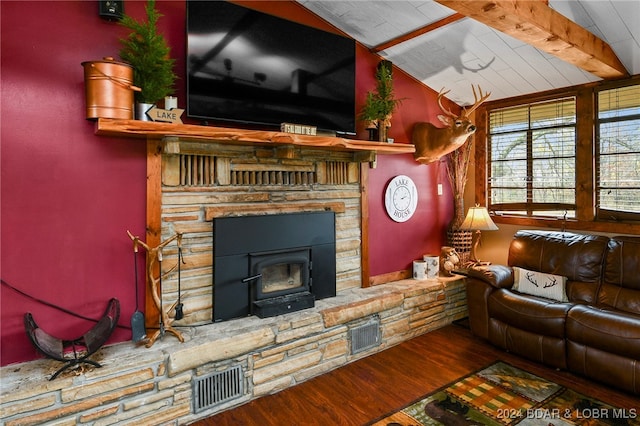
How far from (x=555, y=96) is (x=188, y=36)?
3.57m

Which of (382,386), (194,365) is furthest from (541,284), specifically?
(194,365)

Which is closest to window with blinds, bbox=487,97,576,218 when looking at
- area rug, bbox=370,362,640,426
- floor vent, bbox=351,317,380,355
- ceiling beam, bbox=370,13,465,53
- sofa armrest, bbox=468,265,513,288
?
sofa armrest, bbox=468,265,513,288

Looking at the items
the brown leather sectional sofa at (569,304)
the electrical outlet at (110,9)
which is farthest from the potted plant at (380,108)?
the electrical outlet at (110,9)

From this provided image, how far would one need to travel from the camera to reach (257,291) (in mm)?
3018

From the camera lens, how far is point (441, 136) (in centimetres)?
405

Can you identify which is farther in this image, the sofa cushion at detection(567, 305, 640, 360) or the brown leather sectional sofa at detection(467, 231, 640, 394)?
the brown leather sectional sofa at detection(467, 231, 640, 394)

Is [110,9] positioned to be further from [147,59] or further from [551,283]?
[551,283]

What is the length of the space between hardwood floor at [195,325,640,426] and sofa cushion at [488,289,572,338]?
0.32 m

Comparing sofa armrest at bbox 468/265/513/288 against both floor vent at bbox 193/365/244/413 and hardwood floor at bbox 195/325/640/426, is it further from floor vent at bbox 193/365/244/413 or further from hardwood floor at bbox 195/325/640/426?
floor vent at bbox 193/365/244/413

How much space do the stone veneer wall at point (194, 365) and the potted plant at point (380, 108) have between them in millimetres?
1530

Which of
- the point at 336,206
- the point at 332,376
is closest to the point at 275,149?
the point at 336,206

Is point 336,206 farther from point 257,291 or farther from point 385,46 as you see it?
point 385,46

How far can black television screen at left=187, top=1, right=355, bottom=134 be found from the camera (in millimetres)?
2656

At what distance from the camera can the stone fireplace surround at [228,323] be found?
2174mm
